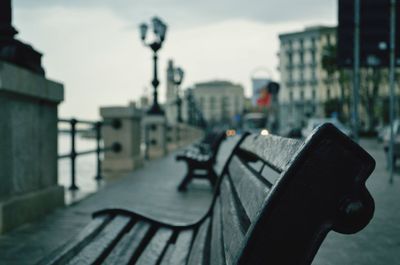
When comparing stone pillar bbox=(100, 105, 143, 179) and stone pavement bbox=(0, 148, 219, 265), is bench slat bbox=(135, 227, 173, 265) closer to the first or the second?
stone pavement bbox=(0, 148, 219, 265)

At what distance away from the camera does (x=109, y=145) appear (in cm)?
945

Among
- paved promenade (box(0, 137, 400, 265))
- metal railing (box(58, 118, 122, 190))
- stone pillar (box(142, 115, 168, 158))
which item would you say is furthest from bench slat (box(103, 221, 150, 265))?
stone pillar (box(142, 115, 168, 158))

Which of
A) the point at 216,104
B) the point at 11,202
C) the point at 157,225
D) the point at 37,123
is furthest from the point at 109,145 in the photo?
the point at 216,104

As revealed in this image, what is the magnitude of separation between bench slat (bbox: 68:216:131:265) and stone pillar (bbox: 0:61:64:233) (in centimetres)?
175

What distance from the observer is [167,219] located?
4.52m

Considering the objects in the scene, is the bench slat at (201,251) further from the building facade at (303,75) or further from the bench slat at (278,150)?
the building facade at (303,75)

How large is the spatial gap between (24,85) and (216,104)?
14248cm

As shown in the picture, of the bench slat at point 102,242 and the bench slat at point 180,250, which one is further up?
the bench slat at point 102,242

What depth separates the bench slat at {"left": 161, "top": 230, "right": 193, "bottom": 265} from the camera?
201cm

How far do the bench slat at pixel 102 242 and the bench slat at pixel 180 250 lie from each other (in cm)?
29

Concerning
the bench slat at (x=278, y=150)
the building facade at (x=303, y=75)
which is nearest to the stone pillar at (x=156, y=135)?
the bench slat at (x=278, y=150)

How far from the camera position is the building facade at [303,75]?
8038cm

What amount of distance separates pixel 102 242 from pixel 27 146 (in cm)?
250

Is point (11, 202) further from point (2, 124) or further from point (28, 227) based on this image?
point (2, 124)
